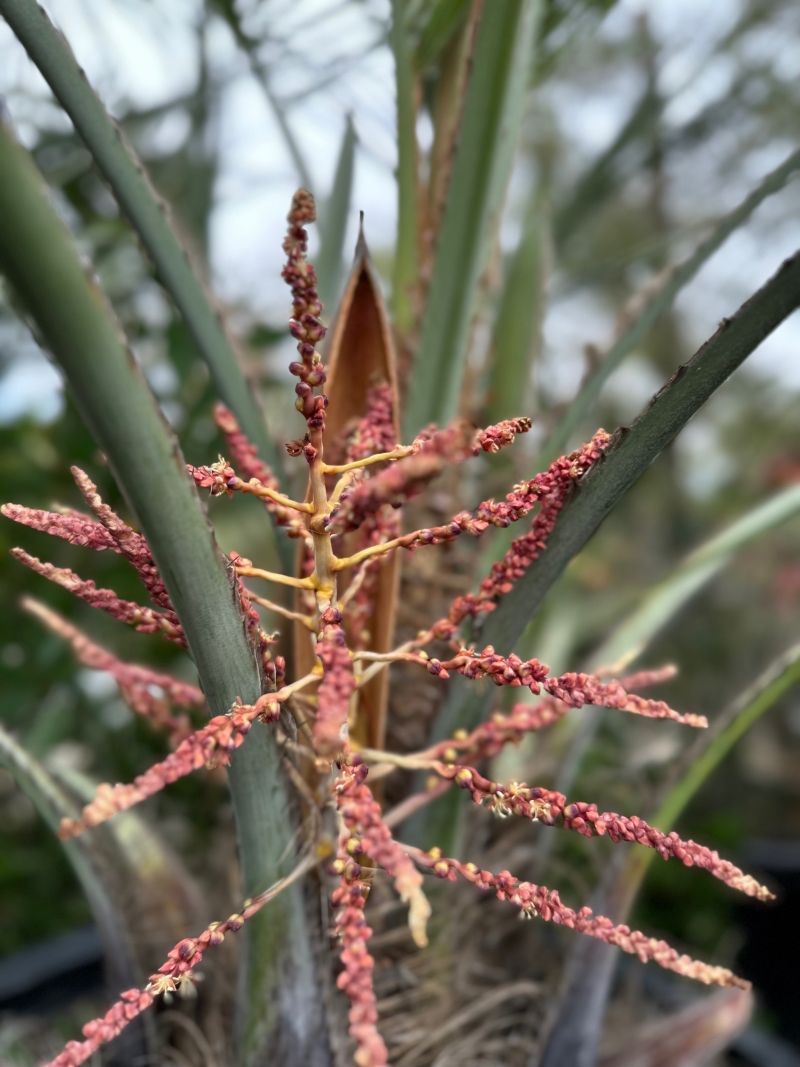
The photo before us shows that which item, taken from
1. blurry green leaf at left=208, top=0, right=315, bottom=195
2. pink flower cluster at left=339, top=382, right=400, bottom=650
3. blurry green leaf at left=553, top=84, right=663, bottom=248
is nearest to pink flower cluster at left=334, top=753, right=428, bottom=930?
pink flower cluster at left=339, top=382, right=400, bottom=650

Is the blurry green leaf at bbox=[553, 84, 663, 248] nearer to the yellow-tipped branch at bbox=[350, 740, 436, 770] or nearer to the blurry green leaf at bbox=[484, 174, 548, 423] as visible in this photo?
the blurry green leaf at bbox=[484, 174, 548, 423]

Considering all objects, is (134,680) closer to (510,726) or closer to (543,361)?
(510,726)

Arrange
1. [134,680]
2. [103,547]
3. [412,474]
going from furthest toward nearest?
1. [134,680]
2. [103,547]
3. [412,474]

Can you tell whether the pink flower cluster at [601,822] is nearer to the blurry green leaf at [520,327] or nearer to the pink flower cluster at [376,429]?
the pink flower cluster at [376,429]

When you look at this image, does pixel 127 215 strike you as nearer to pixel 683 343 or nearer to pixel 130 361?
pixel 130 361

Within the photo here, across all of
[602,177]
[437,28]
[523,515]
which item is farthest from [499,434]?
[602,177]

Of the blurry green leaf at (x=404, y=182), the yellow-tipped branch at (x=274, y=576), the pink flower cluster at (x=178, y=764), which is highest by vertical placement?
the blurry green leaf at (x=404, y=182)

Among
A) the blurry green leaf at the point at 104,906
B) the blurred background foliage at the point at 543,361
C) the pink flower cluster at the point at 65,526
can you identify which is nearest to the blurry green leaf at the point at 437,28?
the blurred background foliage at the point at 543,361
